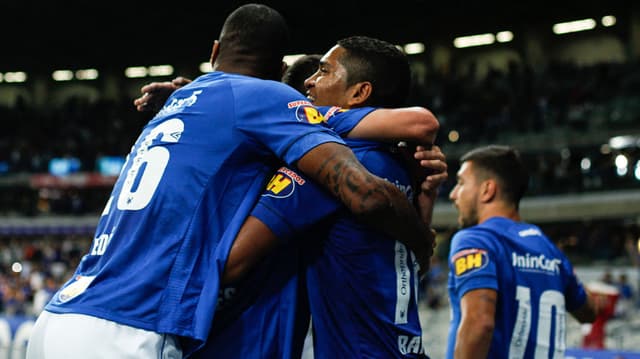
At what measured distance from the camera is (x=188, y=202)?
7.55ft

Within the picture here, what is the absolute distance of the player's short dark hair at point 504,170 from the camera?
4.22m

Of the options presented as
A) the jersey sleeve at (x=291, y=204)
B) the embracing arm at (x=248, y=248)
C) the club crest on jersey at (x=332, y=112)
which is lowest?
→ the embracing arm at (x=248, y=248)

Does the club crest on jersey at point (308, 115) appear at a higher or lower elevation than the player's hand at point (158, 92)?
lower

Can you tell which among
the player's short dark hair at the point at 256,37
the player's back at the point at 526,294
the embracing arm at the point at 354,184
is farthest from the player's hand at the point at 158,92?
the player's back at the point at 526,294

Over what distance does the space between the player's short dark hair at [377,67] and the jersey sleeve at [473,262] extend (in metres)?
1.33

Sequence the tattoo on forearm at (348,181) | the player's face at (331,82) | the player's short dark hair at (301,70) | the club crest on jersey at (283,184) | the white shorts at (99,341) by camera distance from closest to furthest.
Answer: the white shorts at (99,341) < the tattoo on forearm at (348,181) < the club crest on jersey at (283,184) < the player's face at (331,82) < the player's short dark hair at (301,70)

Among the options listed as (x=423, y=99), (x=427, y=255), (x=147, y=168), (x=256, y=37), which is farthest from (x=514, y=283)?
(x=423, y=99)

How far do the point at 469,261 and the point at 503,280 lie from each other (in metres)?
0.21

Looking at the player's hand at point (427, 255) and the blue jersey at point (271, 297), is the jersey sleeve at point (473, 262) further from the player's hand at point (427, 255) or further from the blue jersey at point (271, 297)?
the blue jersey at point (271, 297)

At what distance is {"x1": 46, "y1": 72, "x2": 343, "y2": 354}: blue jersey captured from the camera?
2.22 meters

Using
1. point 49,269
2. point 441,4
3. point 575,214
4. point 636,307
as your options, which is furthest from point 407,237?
point 441,4

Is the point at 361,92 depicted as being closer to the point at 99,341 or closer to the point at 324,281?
the point at 324,281

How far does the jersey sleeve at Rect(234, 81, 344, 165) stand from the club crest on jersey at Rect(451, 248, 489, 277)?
5.20 ft

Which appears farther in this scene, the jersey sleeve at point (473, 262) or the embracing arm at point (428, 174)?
the jersey sleeve at point (473, 262)
